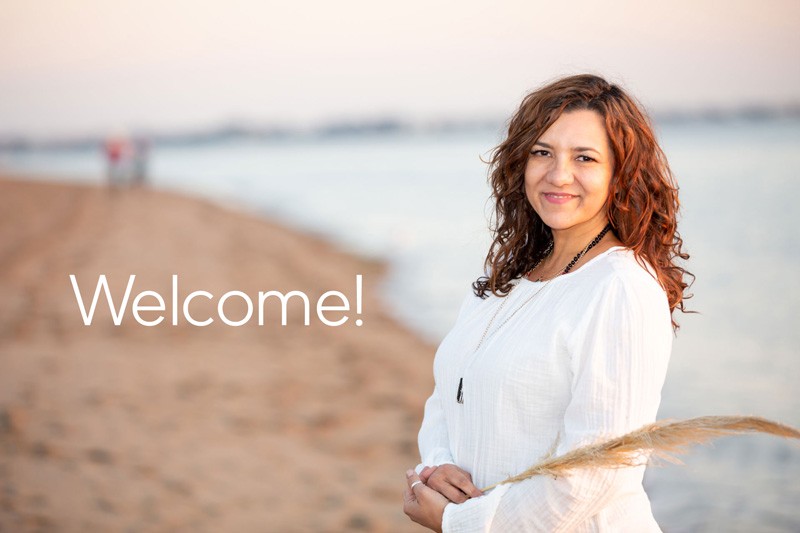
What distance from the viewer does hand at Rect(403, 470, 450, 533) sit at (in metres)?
1.96

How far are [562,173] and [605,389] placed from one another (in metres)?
0.52

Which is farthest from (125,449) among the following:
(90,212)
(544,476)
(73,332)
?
(90,212)

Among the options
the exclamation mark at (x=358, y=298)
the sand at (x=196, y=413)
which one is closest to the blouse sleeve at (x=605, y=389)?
the sand at (x=196, y=413)

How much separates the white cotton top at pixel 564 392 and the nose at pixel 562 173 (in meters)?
0.19

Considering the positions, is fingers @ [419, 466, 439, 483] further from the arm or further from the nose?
the nose

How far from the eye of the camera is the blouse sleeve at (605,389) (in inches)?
65.4

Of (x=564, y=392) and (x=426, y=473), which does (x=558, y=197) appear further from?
(x=426, y=473)

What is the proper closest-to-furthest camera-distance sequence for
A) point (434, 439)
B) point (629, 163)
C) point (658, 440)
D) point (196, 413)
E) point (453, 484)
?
point (658, 440) → point (629, 163) → point (453, 484) → point (434, 439) → point (196, 413)

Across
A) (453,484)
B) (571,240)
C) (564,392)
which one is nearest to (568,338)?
(564,392)

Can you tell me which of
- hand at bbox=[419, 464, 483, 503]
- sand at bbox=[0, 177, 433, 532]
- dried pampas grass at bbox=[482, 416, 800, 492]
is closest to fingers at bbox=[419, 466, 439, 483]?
hand at bbox=[419, 464, 483, 503]

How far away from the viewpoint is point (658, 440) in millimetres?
1655

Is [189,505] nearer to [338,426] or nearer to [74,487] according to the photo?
[74,487]

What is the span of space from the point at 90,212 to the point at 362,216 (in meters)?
8.54

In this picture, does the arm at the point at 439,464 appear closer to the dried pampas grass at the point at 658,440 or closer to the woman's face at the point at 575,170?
the dried pampas grass at the point at 658,440
